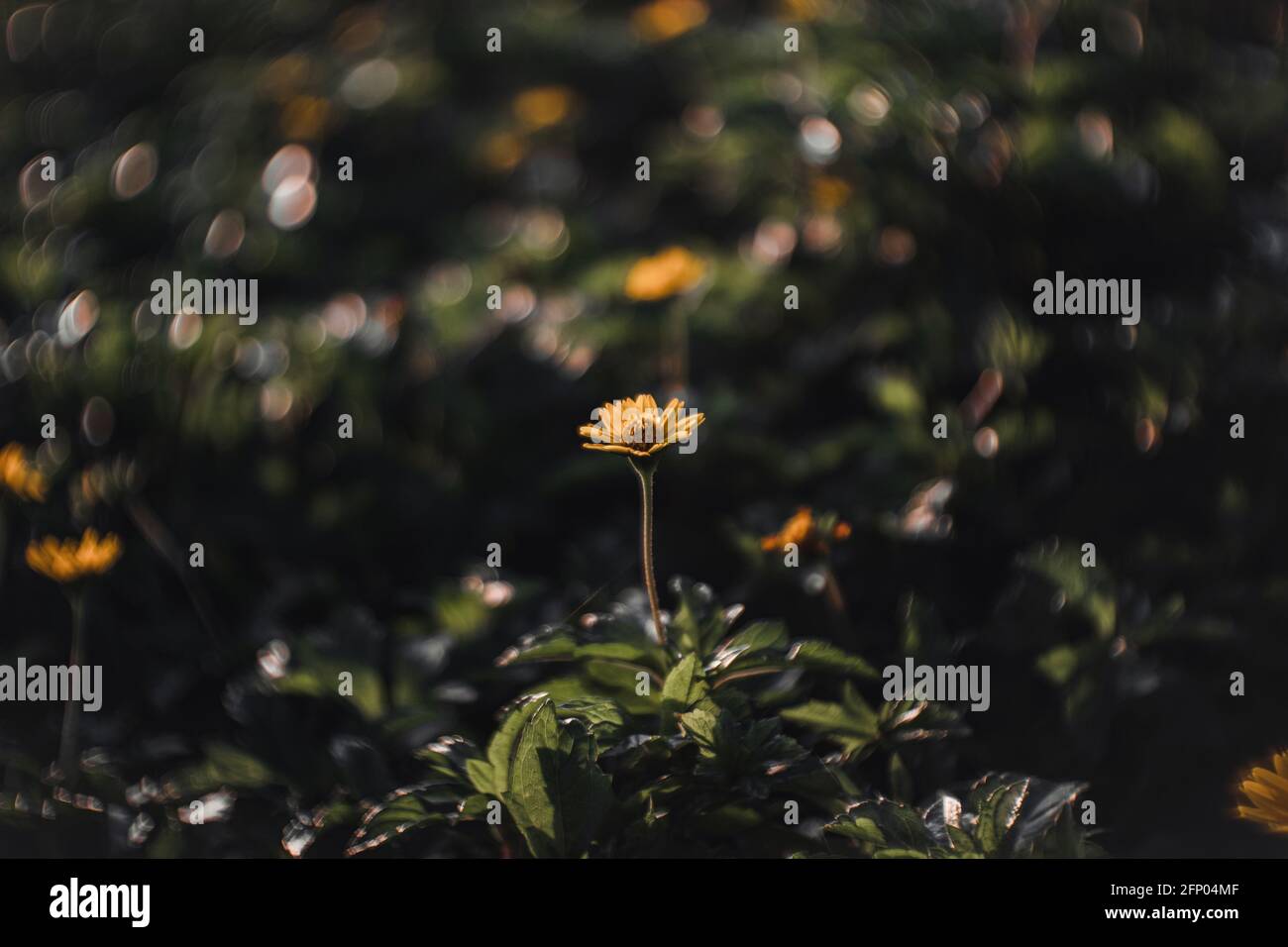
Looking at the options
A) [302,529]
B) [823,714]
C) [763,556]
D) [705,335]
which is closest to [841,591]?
[763,556]

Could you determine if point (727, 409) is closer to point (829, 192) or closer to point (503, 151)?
point (829, 192)

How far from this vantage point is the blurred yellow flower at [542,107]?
126 inches

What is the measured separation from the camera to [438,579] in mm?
2021

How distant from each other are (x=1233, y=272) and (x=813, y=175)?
3.03 feet

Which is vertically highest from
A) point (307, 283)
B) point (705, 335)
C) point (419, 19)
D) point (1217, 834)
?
point (419, 19)

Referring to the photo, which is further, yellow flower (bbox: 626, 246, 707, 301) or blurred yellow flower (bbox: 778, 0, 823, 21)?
blurred yellow flower (bbox: 778, 0, 823, 21)

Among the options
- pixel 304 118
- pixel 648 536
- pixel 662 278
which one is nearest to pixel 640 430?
pixel 648 536

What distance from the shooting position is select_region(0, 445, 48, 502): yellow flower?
1.86 m

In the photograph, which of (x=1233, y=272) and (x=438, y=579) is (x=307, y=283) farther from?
(x=1233, y=272)

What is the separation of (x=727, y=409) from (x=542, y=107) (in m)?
1.48

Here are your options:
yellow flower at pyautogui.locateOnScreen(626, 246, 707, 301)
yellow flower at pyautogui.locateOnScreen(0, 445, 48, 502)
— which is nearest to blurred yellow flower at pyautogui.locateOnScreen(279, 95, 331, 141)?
yellow flower at pyautogui.locateOnScreen(626, 246, 707, 301)

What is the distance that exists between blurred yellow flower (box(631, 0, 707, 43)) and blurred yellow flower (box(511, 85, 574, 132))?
288 mm

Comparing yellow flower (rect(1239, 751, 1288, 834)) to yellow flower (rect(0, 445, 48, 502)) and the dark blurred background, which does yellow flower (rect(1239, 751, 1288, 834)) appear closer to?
the dark blurred background

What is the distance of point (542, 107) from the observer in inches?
127
